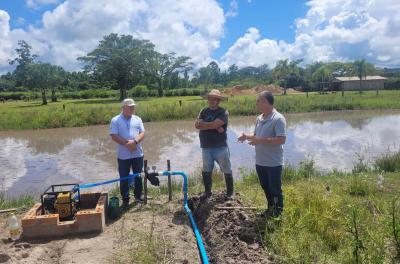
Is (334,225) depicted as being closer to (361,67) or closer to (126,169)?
(126,169)

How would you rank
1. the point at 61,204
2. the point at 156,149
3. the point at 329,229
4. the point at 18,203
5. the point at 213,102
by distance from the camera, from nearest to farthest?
the point at 329,229
the point at 61,204
the point at 213,102
the point at 18,203
the point at 156,149

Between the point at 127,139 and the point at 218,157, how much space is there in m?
1.57

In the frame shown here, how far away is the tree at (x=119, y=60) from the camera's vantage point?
2104 inches

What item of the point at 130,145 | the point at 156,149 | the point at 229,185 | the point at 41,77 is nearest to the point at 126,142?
the point at 130,145

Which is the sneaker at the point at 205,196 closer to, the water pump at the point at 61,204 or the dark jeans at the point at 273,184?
the dark jeans at the point at 273,184

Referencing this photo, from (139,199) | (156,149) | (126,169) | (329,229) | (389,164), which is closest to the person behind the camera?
(329,229)

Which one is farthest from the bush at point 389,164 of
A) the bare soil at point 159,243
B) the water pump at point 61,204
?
the water pump at point 61,204

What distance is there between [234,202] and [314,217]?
1.34 m

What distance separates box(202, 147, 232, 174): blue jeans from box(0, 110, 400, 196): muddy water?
15.2 feet

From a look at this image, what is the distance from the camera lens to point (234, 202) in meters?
6.15

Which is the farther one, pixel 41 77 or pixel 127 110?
pixel 41 77

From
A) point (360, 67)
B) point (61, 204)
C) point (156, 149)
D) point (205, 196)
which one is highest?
point (360, 67)

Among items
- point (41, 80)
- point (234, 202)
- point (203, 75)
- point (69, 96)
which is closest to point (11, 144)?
point (234, 202)

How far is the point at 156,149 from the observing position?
1639 centimetres
